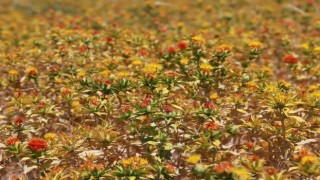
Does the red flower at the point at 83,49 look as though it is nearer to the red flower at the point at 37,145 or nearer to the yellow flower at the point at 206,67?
the yellow flower at the point at 206,67

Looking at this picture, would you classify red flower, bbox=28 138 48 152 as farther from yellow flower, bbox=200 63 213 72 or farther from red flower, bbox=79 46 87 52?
red flower, bbox=79 46 87 52

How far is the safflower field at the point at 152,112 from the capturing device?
519 centimetres

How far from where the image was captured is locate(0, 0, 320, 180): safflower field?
204 inches

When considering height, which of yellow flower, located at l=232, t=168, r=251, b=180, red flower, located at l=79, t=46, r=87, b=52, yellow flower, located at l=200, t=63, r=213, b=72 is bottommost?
yellow flower, located at l=232, t=168, r=251, b=180

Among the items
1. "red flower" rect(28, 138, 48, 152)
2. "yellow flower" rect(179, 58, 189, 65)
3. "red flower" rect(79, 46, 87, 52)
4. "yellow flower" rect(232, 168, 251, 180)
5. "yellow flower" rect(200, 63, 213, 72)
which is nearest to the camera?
"yellow flower" rect(232, 168, 251, 180)

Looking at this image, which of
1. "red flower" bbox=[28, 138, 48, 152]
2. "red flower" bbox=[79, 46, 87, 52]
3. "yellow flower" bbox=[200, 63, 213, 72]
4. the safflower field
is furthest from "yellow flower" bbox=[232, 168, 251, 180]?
"red flower" bbox=[79, 46, 87, 52]

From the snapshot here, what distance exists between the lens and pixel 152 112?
5.57 m

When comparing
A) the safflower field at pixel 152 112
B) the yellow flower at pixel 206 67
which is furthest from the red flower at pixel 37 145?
the yellow flower at pixel 206 67

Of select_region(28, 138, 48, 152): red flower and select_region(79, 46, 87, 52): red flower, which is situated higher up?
select_region(79, 46, 87, 52): red flower

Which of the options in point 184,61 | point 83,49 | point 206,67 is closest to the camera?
point 206,67

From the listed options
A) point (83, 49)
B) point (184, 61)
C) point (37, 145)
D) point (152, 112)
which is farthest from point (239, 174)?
point (83, 49)

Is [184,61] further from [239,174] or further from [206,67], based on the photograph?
[239,174]

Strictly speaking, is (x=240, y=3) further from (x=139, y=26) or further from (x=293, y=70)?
(x=293, y=70)

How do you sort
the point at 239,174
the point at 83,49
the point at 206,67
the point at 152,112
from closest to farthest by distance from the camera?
the point at 239,174
the point at 152,112
the point at 206,67
the point at 83,49
